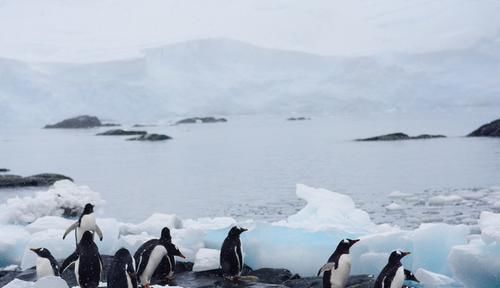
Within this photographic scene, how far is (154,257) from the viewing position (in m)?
5.15

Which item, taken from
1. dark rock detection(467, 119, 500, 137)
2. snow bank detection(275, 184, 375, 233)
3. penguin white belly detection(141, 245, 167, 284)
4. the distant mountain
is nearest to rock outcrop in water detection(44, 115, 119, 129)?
the distant mountain

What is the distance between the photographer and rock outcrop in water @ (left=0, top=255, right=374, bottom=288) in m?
5.03

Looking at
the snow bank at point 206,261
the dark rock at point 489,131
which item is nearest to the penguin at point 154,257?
the snow bank at point 206,261

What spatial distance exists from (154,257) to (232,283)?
55 centimetres

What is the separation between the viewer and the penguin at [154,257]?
5.14m

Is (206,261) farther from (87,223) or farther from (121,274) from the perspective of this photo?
(121,274)

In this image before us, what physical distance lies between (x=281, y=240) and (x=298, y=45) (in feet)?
85.7

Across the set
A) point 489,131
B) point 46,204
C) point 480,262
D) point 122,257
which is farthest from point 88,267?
point 489,131

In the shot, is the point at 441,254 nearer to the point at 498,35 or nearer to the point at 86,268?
the point at 86,268

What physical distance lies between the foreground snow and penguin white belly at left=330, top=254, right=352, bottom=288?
536 mm

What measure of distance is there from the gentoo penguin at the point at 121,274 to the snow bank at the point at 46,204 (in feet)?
12.1

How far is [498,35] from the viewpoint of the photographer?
26562 mm

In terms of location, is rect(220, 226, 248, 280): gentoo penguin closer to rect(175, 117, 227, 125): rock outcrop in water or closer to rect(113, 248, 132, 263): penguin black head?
rect(113, 248, 132, 263): penguin black head

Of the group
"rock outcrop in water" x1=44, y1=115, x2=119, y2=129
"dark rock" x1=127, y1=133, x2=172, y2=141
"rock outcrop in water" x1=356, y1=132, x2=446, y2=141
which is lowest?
"rock outcrop in water" x1=356, y1=132, x2=446, y2=141
